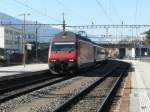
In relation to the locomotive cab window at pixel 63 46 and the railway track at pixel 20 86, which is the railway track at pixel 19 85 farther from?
the locomotive cab window at pixel 63 46

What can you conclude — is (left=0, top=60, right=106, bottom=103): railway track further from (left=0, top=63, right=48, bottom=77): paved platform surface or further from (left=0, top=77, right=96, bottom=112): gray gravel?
(left=0, top=63, right=48, bottom=77): paved platform surface

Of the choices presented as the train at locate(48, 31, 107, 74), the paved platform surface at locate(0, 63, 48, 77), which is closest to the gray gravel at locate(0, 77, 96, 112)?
the paved platform surface at locate(0, 63, 48, 77)

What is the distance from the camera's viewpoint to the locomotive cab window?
3781cm

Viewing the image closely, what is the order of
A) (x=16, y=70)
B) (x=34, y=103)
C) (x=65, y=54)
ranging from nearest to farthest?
(x=34, y=103)
(x=65, y=54)
(x=16, y=70)

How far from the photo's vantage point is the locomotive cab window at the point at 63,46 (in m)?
37.8

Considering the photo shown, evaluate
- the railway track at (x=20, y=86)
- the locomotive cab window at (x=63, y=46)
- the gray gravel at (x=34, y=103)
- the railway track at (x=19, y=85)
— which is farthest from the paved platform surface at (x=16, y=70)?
the gray gravel at (x=34, y=103)

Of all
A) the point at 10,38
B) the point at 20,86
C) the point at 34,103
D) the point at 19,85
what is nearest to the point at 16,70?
the point at 19,85

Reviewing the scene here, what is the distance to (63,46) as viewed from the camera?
37969mm

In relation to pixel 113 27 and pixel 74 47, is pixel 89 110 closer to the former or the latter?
pixel 74 47

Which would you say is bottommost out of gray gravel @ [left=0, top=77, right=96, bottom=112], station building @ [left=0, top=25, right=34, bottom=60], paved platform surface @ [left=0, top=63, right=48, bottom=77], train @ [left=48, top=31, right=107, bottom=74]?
gray gravel @ [left=0, top=77, right=96, bottom=112]

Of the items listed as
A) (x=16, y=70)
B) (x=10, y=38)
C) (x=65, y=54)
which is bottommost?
(x=16, y=70)

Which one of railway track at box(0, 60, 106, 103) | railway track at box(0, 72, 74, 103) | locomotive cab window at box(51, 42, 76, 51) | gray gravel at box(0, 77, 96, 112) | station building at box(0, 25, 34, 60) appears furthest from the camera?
station building at box(0, 25, 34, 60)

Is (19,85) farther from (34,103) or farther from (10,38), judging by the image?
(10,38)

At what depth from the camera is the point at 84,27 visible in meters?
79.4
